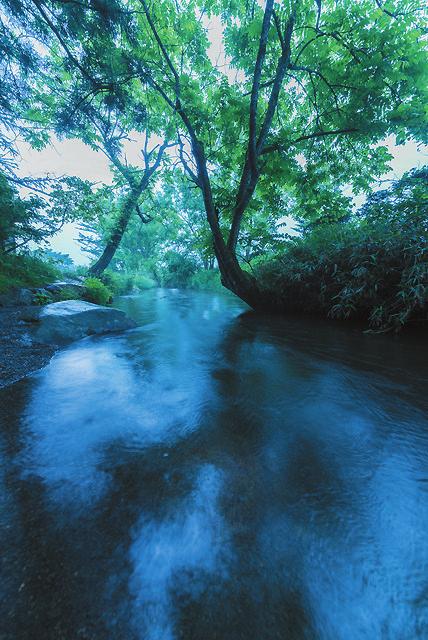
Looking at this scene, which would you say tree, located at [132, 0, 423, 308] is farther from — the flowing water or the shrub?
the flowing water

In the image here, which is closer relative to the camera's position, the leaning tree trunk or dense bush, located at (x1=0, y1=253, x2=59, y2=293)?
dense bush, located at (x1=0, y1=253, x2=59, y2=293)

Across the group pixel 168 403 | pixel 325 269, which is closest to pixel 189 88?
pixel 325 269

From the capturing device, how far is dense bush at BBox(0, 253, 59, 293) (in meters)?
5.66

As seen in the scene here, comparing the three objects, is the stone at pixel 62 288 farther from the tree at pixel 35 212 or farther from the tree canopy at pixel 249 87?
the tree canopy at pixel 249 87

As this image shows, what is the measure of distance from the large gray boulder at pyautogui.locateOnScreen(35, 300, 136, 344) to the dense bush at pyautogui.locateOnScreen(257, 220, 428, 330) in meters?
3.94

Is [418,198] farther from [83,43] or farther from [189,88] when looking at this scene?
[83,43]

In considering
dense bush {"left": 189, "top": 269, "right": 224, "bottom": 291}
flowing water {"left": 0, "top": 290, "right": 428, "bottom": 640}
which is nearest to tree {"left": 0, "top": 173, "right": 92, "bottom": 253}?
flowing water {"left": 0, "top": 290, "right": 428, "bottom": 640}

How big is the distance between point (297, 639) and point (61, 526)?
959 millimetres

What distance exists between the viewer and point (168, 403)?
2.10 metres

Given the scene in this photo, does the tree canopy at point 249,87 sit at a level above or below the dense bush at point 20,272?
above

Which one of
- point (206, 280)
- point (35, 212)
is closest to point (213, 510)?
point (35, 212)

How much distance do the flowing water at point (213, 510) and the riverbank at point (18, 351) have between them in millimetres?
247

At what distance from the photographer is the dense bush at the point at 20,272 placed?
566cm

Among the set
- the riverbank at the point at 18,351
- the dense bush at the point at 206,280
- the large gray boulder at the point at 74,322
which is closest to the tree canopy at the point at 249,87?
the large gray boulder at the point at 74,322
